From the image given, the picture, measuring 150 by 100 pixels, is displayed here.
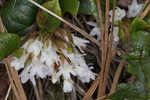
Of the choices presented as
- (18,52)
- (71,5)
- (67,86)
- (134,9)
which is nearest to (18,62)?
(18,52)

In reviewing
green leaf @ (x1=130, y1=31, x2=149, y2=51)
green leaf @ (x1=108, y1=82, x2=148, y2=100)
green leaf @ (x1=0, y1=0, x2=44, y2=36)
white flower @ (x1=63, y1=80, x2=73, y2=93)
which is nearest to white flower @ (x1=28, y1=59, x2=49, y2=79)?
white flower @ (x1=63, y1=80, x2=73, y2=93)

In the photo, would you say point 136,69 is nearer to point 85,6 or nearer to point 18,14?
point 85,6

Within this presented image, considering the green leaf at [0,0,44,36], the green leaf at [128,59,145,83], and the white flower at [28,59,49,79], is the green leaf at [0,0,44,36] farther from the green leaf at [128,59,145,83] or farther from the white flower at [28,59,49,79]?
the green leaf at [128,59,145,83]

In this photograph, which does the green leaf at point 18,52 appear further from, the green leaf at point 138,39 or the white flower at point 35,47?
the green leaf at point 138,39

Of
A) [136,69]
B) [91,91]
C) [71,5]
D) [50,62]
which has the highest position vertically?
[71,5]

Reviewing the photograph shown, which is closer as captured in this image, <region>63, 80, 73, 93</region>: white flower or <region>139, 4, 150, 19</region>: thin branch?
<region>63, 80, 73, 93</region>: white flower

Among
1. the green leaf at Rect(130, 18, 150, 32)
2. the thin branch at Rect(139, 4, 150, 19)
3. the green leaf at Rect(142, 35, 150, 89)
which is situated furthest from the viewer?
the thin branch at Rect(139, 4, 150, 19)
